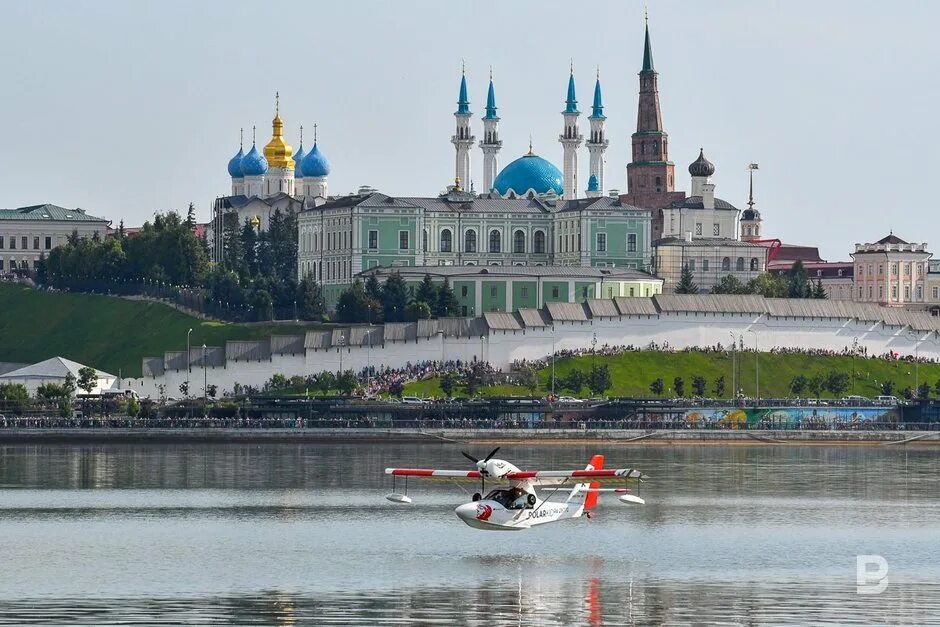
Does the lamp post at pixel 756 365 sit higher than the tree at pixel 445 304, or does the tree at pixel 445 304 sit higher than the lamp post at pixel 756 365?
the tree at pixel 445 304

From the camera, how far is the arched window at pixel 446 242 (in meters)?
153

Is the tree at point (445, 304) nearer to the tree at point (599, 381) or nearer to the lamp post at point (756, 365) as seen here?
the lamp post at point (756, 365)

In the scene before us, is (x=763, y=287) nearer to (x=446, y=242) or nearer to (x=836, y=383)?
(x=446, y=242)

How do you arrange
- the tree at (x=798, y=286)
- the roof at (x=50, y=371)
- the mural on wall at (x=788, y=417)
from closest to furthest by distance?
the mural on wall at (x=788, y=417) → the roof at (x=50, y=371) → the tree at (x=798, y=286)

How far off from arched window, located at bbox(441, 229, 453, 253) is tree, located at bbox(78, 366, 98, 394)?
4068 cm

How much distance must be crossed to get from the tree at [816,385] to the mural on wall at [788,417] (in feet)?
25.3

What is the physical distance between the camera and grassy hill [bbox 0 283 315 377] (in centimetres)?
13250

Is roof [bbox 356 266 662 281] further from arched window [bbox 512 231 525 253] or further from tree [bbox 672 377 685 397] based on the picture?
tree [bbox 672 377 685 397]

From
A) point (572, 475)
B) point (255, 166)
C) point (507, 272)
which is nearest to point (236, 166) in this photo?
point (255, 166)

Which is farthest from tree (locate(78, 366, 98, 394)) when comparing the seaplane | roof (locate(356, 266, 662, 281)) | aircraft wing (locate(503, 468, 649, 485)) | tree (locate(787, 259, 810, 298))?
aircraft wing (locate(503, 468, 649, 485))

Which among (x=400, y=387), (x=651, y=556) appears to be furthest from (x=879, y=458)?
(x=651, y=556)

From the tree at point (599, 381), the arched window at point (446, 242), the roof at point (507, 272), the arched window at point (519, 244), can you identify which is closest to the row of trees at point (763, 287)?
the roof at point (507, 272)

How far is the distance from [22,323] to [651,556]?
9940 cm

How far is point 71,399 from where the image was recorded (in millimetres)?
113062
